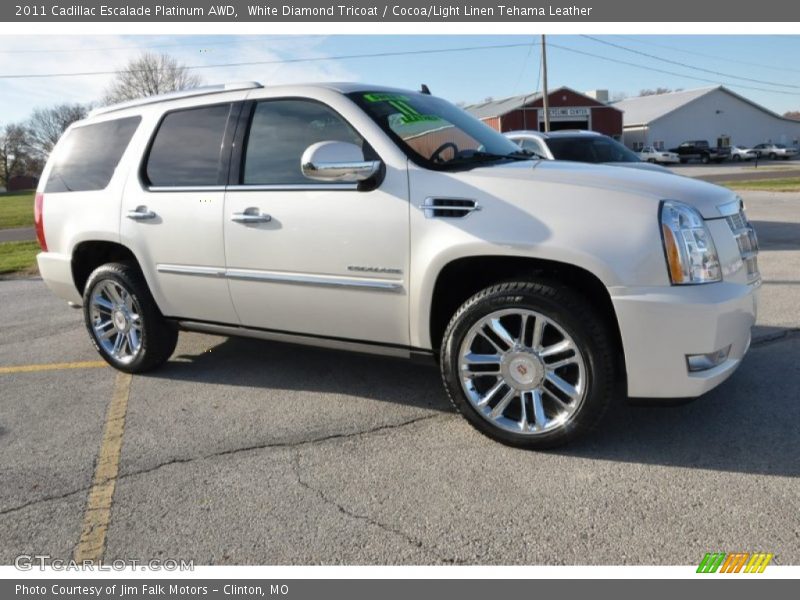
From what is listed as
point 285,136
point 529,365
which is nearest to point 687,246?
point 529,365

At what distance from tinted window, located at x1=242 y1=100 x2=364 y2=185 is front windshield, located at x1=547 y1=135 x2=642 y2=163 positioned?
5662mm

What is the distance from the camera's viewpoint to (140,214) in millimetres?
4273

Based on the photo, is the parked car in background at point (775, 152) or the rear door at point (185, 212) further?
the parked car in background at point (775, 152)

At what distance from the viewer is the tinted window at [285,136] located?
3664mm

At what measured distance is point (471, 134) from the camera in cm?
401

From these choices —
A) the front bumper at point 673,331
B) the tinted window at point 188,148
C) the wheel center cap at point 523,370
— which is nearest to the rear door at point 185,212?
the tinted window at point 188,148

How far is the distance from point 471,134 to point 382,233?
1.08 metres

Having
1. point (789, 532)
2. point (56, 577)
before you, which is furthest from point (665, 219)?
point (56, 577)

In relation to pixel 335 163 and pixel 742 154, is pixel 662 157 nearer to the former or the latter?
pixel 742 154

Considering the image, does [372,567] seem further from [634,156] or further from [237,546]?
[634,156]

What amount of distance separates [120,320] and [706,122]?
2728 inches

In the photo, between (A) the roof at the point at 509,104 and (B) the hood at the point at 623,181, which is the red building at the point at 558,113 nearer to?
(A) the roof at the point at 509,104

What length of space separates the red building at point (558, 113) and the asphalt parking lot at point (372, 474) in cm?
4655

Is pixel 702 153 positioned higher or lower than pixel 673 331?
higher
